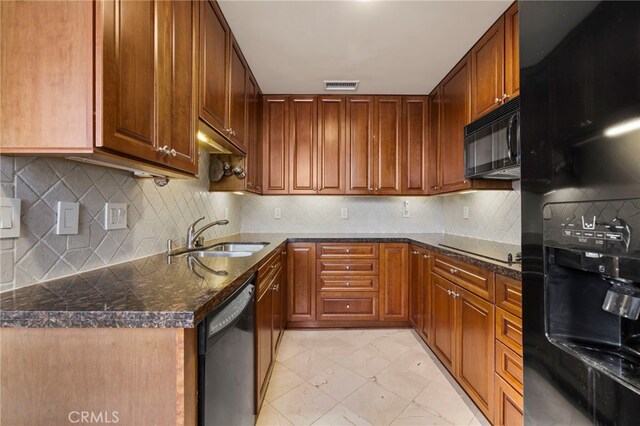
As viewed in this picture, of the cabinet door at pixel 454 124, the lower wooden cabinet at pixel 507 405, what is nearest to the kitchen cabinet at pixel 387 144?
the cabinet door at pixel 454 124

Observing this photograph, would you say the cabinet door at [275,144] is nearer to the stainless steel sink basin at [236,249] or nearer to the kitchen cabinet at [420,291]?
the stainless steel sink basin at [236,249]

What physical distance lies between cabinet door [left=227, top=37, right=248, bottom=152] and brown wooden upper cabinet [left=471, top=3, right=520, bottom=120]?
1.69m

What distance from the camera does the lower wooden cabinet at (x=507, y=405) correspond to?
127 cm

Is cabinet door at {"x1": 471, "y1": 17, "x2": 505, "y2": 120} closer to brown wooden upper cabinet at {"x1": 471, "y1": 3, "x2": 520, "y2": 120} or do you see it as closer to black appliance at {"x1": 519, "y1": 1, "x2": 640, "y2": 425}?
brown wooden upper cabinet at {"x1": 471, "y1": 3, "x2": 520, "y2": 120}

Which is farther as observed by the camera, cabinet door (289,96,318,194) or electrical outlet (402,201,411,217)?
electrical outlet (402,201,411,217)

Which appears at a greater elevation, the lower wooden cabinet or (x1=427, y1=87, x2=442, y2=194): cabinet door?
(x1=427, y1=87, x2=442, y2=194): cabinet door

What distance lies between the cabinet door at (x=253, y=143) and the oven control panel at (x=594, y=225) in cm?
209

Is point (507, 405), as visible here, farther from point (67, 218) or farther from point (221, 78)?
point (221, 78)

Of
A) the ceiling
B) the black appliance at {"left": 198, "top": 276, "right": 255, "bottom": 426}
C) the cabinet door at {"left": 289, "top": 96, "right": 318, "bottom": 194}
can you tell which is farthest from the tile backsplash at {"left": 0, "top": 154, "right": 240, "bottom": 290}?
the cabinet door at {"left": 289, "top": 96, "right": 318, "bottom": 194}

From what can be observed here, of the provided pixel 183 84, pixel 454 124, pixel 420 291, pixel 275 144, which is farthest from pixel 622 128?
pixel 275 144

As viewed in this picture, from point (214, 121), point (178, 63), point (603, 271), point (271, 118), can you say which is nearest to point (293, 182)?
point (271, 118)

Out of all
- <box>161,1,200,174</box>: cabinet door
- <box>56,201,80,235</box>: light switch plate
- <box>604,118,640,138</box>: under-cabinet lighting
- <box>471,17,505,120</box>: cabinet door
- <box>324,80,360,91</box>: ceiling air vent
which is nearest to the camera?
<box>604,118,640,138</box>: under-cabinet lighting

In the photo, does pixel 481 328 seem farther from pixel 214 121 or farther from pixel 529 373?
pixel 214 121

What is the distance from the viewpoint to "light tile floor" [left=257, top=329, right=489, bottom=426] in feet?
5.24
